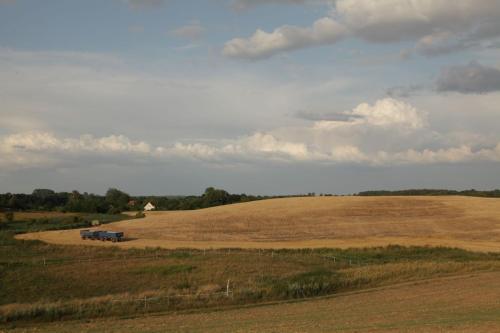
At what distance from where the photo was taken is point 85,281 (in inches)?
1676

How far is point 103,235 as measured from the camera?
7125 cm

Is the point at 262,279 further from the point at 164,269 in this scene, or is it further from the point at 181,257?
the point at 181,257

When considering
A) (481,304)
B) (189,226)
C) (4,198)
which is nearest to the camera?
(481,304)

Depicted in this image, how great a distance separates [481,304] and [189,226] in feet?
182

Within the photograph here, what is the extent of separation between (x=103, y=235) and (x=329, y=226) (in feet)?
95.3

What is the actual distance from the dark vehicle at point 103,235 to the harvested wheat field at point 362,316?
43.7m

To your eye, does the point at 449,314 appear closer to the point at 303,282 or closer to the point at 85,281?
the point at 303,282

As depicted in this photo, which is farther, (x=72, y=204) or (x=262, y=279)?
(x=72, y=204)

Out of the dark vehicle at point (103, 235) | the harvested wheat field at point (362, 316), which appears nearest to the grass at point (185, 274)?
the harvested wheat field at point (362, 316)

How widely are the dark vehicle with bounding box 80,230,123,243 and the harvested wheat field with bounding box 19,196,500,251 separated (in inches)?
62.4

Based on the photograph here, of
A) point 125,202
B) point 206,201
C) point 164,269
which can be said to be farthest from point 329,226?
point 125,202

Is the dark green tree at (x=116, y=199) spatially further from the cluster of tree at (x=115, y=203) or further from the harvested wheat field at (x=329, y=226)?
the harvested wheat field at (x=329, y=226)

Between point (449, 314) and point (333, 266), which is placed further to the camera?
point (333, 266)

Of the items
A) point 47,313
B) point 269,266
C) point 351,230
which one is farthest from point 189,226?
point 47,313
